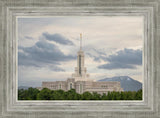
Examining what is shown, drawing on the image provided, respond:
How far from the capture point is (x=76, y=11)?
2225 mm

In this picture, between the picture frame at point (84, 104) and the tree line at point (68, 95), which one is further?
the tree line at point (68, 95)

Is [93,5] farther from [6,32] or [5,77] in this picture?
[5,77]

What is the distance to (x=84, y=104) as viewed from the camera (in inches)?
87.9

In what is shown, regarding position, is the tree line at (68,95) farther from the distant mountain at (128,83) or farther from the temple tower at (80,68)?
the temple tower at (80,68)

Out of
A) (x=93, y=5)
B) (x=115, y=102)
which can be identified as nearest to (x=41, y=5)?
(x=93, y=5)

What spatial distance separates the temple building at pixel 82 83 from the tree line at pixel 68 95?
0.14 ft

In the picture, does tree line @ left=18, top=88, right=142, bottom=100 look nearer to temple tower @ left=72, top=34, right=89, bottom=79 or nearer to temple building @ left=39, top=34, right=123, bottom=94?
temple building @ left=39, top=34, right=123, bottom=94

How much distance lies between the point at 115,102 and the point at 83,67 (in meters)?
0.49

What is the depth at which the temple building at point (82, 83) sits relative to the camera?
2328 mm

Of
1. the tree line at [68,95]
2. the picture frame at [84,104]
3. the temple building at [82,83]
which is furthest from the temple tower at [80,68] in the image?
the picture frame at [84,104]

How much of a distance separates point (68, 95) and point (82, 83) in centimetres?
19

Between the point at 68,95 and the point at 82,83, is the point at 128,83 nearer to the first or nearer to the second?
the point at 82,83

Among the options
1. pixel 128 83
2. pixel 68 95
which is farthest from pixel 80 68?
pixel 128 83

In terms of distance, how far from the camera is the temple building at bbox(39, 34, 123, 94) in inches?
91.7
